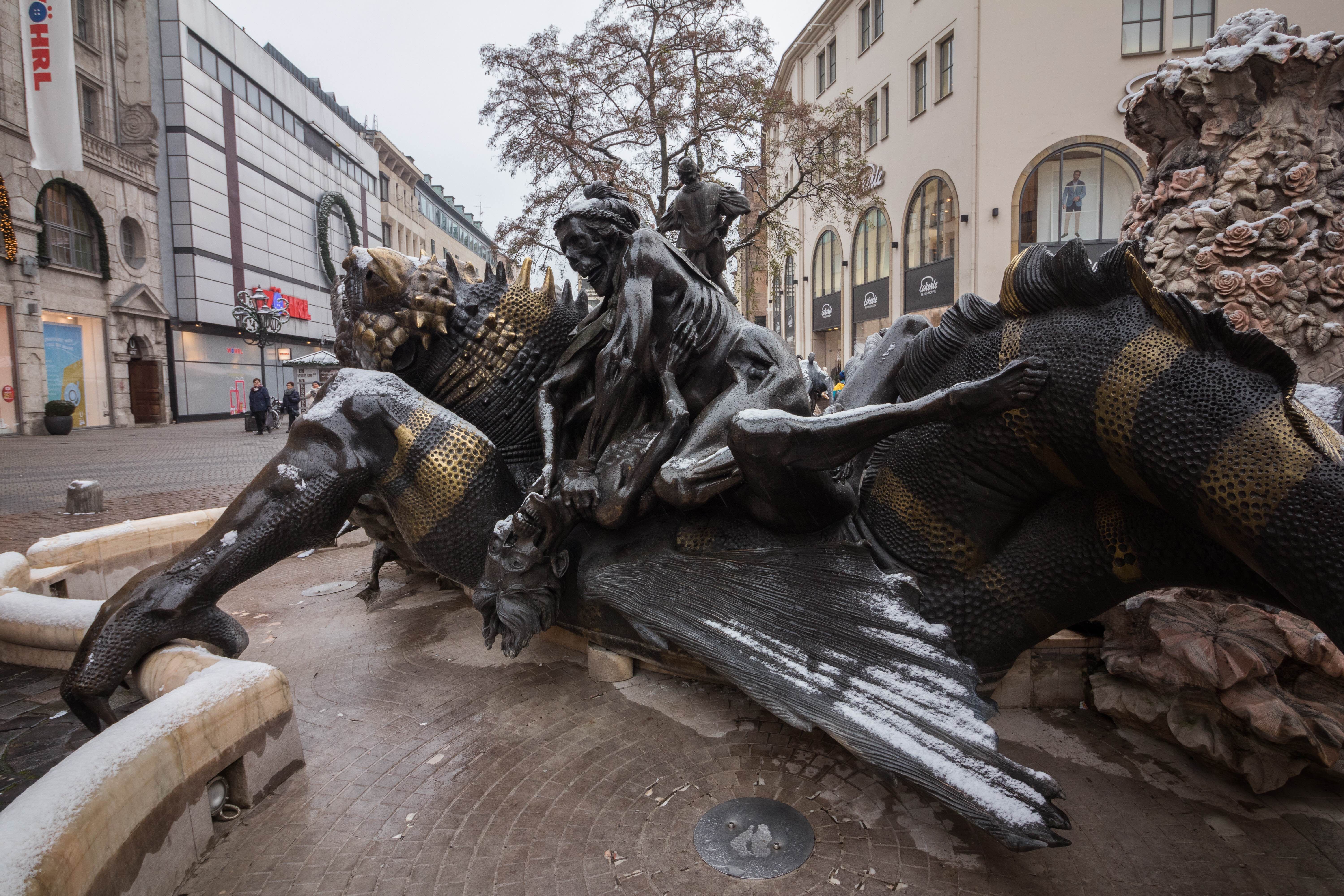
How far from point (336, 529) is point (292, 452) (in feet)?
1.15

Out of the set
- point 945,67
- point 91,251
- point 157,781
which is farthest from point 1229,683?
point 91,251

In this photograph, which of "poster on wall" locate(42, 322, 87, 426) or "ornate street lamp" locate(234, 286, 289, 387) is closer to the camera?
"poster on wall" locate(42, 322, 87, 426)

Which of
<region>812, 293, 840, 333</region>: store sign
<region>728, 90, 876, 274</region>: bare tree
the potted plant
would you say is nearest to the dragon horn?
<region>728, 90, 876, 274</region>: bare tree

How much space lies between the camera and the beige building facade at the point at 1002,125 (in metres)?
18.2

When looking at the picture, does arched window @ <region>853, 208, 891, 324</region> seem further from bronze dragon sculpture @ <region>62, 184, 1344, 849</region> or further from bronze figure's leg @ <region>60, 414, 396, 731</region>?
bronze figure's leg @ <region>60, 414, 396, 731</region>

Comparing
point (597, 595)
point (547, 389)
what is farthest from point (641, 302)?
point (597, 595)

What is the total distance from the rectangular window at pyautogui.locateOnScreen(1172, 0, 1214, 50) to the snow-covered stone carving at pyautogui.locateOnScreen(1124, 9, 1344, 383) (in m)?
18.7

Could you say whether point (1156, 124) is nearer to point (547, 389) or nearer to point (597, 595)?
point (547, 389)

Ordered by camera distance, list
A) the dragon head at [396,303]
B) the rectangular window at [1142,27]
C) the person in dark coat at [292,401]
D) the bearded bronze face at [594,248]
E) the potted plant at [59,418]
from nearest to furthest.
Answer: the bearded bronze face at [594,248], the dragon head at [396,303], the rectangular window at [1142,27], the potted plant at [59,418], the person in dark coat at [292,401]

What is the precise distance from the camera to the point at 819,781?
2.31 metres

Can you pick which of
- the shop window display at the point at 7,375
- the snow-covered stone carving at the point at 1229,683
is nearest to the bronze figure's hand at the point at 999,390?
the snow-covered stone carving at the point at 1229,683

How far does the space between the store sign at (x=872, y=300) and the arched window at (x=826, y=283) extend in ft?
→ 5.28

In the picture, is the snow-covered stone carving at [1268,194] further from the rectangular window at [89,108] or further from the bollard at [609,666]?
the rectangular window at [89,108]

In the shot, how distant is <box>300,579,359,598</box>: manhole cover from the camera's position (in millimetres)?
4551
